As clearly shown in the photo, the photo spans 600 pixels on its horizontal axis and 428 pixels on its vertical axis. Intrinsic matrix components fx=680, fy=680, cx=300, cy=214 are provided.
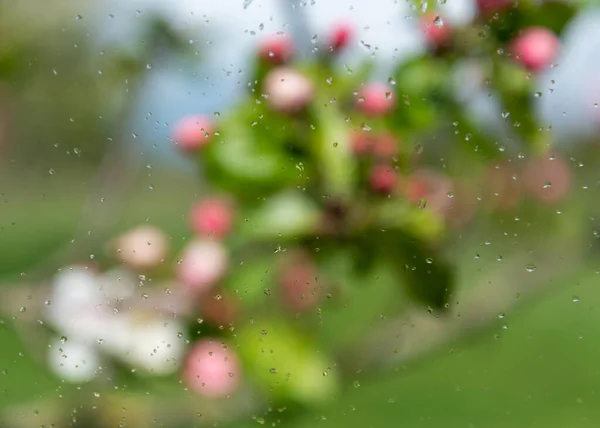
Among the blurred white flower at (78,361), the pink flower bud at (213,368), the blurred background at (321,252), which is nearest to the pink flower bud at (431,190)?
the blurred background at (321,252)

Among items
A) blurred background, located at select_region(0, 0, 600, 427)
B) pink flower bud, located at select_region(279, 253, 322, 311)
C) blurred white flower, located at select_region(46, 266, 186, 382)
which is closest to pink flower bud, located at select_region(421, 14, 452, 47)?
blurred background, located at select_region(0, 0, 600, 427)

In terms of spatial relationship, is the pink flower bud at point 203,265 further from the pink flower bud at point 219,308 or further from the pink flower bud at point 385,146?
the pink flower bud at point 385,146

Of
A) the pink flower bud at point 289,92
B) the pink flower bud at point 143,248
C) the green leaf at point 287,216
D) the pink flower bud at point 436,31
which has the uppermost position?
the pink flower bud at point 436,31

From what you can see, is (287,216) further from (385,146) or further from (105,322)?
(105,322)

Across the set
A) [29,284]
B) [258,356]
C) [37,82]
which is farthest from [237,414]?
[37,82]

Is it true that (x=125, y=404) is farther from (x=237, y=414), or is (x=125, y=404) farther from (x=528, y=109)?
(x=528, y=109)

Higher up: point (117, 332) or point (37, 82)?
point (37, 82)
